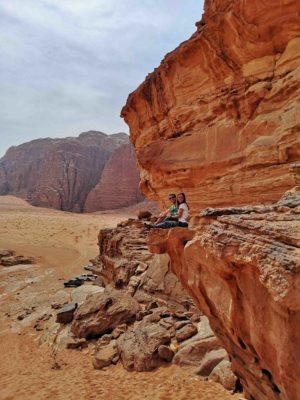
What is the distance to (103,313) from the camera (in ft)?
38.7

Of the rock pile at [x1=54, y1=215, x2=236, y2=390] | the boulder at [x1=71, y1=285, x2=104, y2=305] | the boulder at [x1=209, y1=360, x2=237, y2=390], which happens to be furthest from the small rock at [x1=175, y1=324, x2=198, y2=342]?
the boulder at [x1=71, y1=285, x2=104, y2=305]

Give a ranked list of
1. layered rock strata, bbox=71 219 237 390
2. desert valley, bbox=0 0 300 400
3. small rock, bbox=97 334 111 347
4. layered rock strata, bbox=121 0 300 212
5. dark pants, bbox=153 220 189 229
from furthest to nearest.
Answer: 1. layered rock strata, bbox=121 0 300 212
2. small rock, bbox=97 334 111 347
3. layered rock strata, bbox=71 219 237 390
4. dark pants, bbox=153 220 189 229
5. desert valley, bbox=0 0 300 400

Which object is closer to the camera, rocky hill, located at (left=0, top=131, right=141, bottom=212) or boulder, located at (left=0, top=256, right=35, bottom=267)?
boulder, located at (left=0, top=256, right=35, bottom=267)

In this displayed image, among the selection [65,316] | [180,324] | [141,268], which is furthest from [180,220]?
[65,316]

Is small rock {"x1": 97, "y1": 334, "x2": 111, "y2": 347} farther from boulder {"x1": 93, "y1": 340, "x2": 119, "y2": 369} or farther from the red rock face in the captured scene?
the red rock face

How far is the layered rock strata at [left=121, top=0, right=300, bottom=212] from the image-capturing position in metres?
11.4

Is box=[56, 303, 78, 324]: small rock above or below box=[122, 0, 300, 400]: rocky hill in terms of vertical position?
below

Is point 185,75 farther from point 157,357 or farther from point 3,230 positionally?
point 3,230

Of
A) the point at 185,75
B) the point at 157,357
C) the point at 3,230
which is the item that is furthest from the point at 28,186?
the point at 157,357

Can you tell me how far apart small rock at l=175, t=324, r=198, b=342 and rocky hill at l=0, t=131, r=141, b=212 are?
6858cm

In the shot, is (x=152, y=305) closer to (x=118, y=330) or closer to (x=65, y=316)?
(x=118, y=330)

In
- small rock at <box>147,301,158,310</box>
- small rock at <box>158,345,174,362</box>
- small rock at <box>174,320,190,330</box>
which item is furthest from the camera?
small rock at <box>147,301,158,310</box>

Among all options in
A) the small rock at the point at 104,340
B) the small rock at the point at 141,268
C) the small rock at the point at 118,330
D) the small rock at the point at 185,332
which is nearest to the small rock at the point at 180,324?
the small rock at the point at 185,332

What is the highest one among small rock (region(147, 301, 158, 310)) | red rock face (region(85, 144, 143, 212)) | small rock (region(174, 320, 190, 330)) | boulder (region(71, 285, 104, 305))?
red rock face (region(85, 144, 143, 212))
